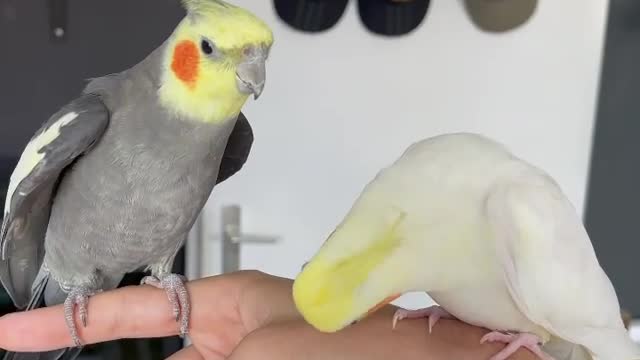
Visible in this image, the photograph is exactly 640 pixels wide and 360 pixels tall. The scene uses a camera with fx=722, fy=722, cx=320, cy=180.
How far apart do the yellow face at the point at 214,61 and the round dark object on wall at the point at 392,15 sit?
2.52 ft

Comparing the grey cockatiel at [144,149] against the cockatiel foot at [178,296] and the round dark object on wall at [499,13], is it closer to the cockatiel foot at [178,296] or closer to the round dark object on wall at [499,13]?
the cockatiel foot at [178,296]

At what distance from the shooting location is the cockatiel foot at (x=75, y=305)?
2.01 ft

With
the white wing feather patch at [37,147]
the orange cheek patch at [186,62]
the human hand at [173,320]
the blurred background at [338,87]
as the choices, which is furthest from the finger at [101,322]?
the blurred background at [338,87]

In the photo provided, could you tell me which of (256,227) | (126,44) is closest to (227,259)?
(256,227)

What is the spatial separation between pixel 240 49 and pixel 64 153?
0.55ft

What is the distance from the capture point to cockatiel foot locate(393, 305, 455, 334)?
57 centimetres

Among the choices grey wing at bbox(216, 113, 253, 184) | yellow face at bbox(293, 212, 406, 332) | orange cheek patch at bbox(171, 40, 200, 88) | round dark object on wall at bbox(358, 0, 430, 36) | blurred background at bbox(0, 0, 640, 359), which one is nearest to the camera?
yellow face at bbox(293, 212, 406, 332)

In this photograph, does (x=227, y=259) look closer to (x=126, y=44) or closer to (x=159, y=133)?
(x=126, y=44)

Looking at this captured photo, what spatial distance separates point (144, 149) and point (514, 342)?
0.31m

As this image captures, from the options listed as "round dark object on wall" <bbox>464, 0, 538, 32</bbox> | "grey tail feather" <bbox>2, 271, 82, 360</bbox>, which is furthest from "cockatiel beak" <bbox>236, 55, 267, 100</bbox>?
"round dark object on wall" <bbox>464, 0, 538, 32</bbox>

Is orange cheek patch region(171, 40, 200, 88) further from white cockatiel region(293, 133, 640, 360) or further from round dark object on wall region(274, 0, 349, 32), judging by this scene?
round dark object on wall region(274, 0, 349, 32)

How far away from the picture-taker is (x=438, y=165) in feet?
1.51

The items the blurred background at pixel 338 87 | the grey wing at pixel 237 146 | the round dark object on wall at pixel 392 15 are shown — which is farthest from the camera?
the round dark object on wall at pixel 392 15

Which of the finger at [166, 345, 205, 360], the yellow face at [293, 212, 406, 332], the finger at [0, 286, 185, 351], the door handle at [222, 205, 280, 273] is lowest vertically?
the door handle at [222, 205, 280, 273]
